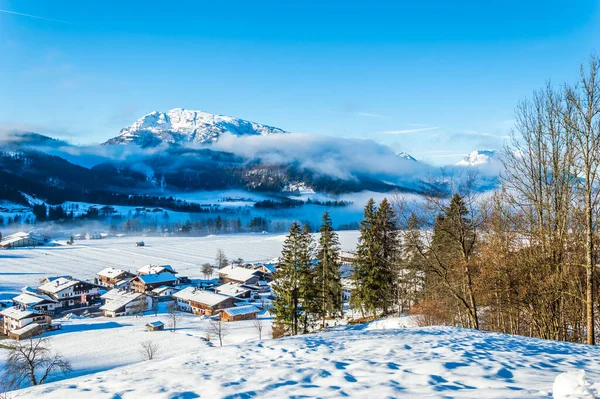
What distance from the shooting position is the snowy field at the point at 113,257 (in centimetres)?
7106

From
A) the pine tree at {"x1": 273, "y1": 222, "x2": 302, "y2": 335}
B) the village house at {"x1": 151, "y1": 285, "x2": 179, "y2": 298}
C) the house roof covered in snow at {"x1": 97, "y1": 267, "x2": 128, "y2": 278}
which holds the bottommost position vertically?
the village house at {"x1": 151, "y1": 285, "x2": 179, "y2": 298}

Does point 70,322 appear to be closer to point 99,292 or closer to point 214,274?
point 99,292

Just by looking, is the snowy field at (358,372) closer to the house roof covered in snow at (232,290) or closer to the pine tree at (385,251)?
the pine tree at (385,251)

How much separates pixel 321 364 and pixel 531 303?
9401 mm

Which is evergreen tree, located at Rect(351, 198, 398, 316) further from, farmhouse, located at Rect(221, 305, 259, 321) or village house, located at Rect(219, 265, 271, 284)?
village house, located at Rect(219, 265, 271, 284)

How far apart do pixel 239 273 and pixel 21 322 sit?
35163mm

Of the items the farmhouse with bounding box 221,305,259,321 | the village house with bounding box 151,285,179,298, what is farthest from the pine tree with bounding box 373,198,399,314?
the village house with bounding box 151,285,179,298

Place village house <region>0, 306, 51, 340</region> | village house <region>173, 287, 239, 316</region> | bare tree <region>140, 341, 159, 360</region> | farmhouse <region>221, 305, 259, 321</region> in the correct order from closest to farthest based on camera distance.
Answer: bare tree <region>140, 341, 159, 360</region>, village house <region>0, 306, 51, 340</region>, farmhouse <region>221, 305, 259, 321</region>, village house <region>173, 287, 239, 316</region>

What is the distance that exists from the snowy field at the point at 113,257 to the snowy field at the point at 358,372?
62.1 meters

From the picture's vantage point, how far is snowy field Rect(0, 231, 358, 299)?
71062 mm

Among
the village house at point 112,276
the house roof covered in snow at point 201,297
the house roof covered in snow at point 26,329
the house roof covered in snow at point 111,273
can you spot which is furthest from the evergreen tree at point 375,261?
the house roof covered in snow at point 111,273

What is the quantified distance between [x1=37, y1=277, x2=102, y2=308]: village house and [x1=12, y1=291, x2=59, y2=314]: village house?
97.6 inches

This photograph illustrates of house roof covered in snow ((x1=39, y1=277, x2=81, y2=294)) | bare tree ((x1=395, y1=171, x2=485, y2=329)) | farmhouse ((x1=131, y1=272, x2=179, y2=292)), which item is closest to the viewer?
bare tree ((x1=395, y1=171, x2=485, y2=329))

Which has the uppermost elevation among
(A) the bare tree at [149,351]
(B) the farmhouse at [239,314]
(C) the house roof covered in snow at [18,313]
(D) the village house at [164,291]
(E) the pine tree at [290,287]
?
(E) the pine tree at [290,287]
